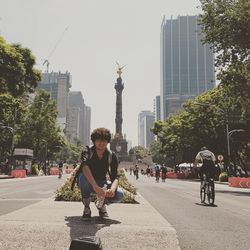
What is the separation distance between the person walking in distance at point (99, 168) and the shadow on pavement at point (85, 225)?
178mm

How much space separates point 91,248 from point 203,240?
4202 millimetres

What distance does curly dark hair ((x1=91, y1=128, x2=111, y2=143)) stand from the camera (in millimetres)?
5926

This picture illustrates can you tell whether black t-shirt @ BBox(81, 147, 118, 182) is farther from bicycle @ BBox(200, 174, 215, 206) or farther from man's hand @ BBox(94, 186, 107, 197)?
bicycle @ BBox(200, 174, 215, 206)

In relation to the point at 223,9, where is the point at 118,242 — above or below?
below

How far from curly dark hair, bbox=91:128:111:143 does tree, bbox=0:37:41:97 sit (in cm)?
2927

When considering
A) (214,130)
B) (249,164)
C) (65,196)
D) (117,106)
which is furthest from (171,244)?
(117,106)

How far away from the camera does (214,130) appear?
167ft

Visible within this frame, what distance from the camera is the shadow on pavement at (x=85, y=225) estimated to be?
493 centimetres

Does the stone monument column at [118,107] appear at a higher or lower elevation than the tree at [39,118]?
higher

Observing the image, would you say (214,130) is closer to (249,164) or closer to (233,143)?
(233,143)

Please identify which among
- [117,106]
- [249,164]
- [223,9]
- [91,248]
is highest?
[117,106]

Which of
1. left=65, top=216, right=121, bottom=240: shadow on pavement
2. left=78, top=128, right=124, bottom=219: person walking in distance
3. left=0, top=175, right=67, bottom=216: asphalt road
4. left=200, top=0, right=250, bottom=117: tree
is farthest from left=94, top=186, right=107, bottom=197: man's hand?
left=200, top=0, right=250, bottom=117: tree

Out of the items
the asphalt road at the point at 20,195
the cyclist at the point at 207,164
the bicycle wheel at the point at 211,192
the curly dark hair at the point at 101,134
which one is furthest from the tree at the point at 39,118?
the curly dark hair at the point at 101,134

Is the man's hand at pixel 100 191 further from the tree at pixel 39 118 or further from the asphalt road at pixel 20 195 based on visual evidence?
the tree at pixel 39 118
